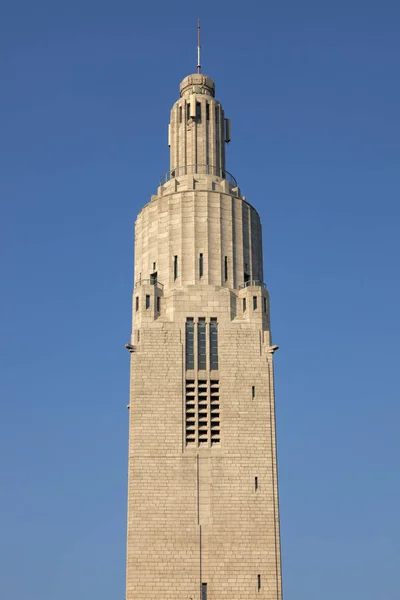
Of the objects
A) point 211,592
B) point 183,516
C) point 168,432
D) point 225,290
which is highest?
point 225,290

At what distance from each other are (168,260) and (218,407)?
10.1 metres

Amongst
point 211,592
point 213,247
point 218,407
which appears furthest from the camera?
point 213,247

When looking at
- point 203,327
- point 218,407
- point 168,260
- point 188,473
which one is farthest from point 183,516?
point 168,260

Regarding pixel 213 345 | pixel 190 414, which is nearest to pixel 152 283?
pixel 213 345

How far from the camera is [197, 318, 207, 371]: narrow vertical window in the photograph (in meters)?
62.2

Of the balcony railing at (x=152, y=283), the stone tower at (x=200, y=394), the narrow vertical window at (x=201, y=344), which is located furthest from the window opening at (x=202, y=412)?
the balcony railing at (x=152, y=283)

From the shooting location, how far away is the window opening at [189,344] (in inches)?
2451

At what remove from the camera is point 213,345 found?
6281cm

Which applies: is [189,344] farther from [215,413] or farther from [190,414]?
[215,413]

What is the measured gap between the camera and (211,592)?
5672 centimetres

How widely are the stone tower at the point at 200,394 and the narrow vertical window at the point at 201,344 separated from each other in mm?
87

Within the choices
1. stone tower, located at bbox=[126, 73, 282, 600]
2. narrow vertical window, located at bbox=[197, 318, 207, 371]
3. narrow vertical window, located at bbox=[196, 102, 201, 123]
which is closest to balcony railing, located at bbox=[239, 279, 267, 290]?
stone tower, located at bbox=[126, 73, 282, 600]

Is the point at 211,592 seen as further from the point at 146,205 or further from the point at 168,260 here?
the point at 146,205

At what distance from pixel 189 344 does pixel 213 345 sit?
1.46 m
